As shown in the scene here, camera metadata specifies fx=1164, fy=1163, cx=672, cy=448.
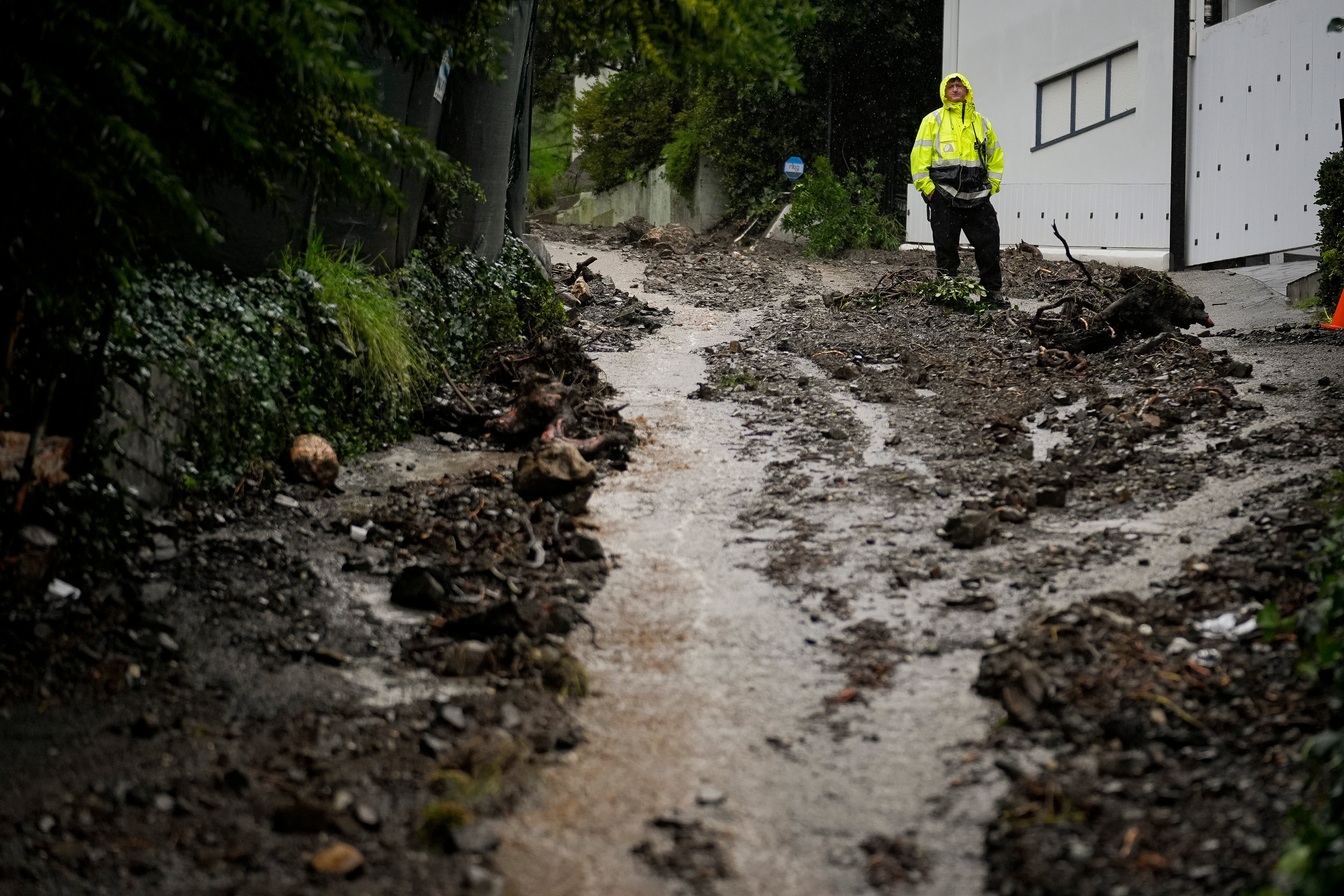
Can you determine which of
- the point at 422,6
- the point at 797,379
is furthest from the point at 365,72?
the point at 797,379

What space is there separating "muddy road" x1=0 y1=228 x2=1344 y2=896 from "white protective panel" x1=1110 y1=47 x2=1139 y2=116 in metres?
8.71

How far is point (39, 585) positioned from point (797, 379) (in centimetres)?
523

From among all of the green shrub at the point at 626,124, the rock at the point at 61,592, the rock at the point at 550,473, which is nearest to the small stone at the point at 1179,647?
the rock at the point at 550,473

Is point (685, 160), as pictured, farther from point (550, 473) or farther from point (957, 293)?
point (550, 473)

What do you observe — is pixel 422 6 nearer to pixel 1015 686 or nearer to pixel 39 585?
pixel 39 585

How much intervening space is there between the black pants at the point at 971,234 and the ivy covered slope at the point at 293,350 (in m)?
5.03

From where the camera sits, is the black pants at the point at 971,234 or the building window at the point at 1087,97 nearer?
the black pants at the point at 971,234

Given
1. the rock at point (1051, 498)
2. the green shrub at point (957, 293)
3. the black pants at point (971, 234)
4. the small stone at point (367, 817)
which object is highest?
the black pants at point (971, 234)

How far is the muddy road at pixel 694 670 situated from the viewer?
2621mm

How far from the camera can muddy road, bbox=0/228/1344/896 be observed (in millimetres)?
2621

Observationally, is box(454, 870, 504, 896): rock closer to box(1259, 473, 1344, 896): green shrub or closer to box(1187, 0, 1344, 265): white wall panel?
box(1259, 473, 1344, 896): green shrub

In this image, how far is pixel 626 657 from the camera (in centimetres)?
379

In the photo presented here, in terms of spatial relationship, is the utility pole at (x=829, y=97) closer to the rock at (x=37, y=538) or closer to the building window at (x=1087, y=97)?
the building window at (x=1087, y=97)

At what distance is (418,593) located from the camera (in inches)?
161
